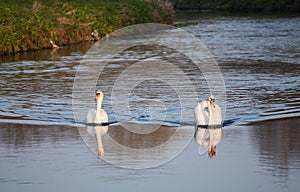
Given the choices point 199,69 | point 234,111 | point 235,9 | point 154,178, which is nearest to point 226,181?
point 154,178

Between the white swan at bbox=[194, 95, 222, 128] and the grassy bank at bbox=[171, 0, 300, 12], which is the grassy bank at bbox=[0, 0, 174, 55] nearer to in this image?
the white swan at bbox=[194, 95, 222, 128]

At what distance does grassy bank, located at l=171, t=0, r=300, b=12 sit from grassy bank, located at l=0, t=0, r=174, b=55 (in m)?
20.2

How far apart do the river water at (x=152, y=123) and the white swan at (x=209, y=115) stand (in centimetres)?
18

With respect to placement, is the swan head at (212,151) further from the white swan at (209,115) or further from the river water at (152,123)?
the white swan at (209,115)

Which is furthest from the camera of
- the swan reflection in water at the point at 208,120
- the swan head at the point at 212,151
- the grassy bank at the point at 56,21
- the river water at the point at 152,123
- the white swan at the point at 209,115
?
the grassy bank at the point at 56,21

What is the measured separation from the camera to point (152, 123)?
13.7 meters

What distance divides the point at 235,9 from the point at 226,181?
52.4 metres

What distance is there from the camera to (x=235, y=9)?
61156 mm

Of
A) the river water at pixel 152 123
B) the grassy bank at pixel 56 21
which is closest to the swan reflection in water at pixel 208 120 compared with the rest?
the river water at pixel 152 123

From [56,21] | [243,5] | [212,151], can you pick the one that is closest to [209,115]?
[212,151]

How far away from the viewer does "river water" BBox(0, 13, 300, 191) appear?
9.77 meters

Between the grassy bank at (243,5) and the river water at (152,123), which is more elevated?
the grassy bank at (243,5)

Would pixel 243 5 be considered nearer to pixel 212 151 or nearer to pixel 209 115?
pixel 209 115

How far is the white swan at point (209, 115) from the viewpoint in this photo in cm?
1307
